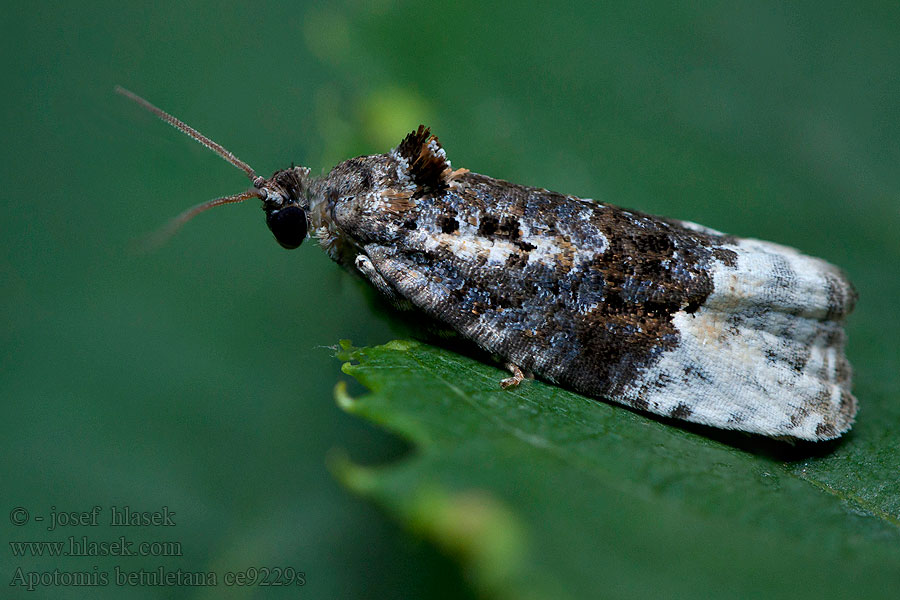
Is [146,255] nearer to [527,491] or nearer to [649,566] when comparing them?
[527,491]

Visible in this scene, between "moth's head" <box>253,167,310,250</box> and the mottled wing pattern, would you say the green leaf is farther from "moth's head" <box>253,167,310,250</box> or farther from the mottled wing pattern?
"moth's head" <box>253,167,310,250</box>

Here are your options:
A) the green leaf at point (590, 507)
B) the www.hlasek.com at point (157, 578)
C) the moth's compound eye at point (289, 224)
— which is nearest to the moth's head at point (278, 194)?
the moth's compound eye at point (289, 224)

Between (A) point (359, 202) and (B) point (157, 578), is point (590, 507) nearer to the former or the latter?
(B) point (157, 578)

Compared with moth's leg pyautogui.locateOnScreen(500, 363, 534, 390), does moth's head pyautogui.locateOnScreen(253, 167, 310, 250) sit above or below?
above

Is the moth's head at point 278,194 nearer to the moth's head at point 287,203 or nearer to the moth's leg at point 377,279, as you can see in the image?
the moth's head at point 287,203

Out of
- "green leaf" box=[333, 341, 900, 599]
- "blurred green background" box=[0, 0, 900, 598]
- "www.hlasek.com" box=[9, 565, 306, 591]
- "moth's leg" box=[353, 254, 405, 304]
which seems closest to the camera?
"green leaf" box=[333, 341, 900, 599]

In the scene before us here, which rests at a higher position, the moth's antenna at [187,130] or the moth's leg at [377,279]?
the moth's antenna at [187,130]

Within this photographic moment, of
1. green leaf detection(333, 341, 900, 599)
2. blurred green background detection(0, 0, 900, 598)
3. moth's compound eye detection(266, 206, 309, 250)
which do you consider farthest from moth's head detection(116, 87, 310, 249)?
green leaf detection(333, 341, 900, 599)
